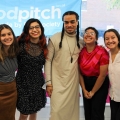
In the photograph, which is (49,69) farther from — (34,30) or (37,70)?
(34,30)

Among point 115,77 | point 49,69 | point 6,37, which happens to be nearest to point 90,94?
point 115,77

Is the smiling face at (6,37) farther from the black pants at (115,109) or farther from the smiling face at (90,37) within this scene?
the black pants at (115,109)

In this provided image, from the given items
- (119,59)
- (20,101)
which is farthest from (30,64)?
(119,59)

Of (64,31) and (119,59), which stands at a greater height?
(64,31)

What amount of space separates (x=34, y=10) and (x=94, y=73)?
1.37 m

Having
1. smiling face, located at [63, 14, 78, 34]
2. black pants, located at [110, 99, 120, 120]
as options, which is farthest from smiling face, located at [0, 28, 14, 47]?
black pants, located at [110, 99, 120, 120]

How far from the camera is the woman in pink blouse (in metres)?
1.97

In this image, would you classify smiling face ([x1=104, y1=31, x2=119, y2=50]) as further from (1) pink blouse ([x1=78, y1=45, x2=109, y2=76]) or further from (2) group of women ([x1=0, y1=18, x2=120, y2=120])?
(1) pink blouse ([x1=78, y1=45, x2=109, y2=76])

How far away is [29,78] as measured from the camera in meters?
2.01

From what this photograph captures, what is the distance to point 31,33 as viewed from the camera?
1.96m

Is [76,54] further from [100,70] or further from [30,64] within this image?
[30,64]

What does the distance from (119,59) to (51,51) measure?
2.27 ft

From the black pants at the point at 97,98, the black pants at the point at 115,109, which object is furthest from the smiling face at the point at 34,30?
the black pants at the point at 115,109

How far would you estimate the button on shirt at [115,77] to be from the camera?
1.86 meters
